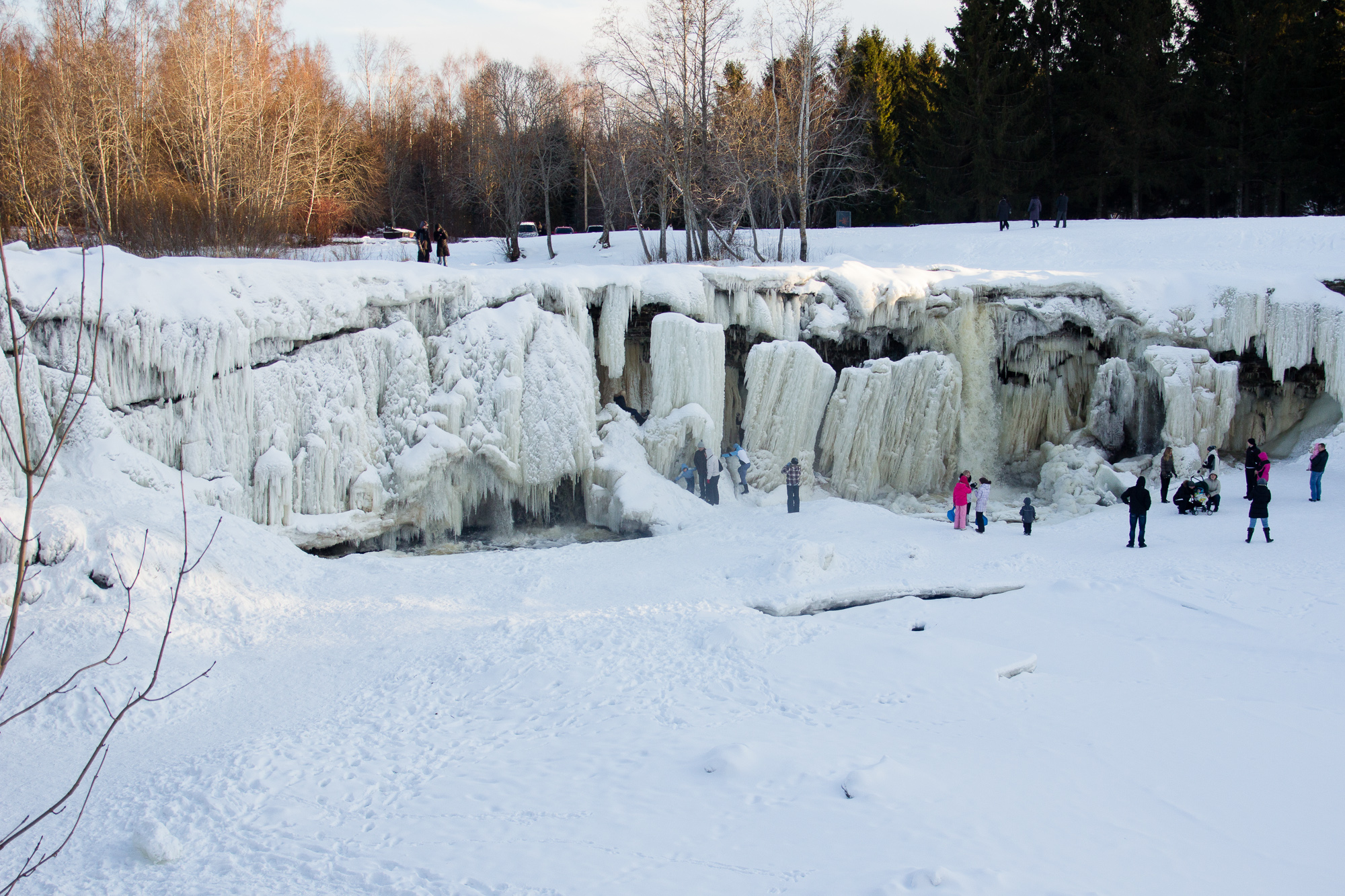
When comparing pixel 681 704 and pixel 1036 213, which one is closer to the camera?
pixel 681 704

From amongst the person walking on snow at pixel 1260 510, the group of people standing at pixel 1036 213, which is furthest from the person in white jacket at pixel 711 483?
the group of people standing at pixel 1036 213

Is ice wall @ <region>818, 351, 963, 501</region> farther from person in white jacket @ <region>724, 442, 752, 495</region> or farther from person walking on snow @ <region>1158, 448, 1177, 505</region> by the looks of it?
person walking on snow @ <region>1158, 448, 1177, 505</region>

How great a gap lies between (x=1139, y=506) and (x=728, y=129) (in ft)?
47.3

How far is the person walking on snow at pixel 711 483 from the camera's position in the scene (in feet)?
48.3

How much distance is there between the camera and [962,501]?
528 inches

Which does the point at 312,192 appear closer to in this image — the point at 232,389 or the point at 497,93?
the point at 497,93

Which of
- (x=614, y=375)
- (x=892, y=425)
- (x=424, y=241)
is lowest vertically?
(x=892, y=425)

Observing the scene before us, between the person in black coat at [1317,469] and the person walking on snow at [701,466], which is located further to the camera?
the person walking on snow at [701,466]

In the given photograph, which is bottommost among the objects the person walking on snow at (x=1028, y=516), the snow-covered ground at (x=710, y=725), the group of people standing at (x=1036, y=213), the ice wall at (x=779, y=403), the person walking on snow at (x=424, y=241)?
the snow-covered ground at (x=710, y=725)

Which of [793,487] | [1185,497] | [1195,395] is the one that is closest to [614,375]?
[793,487]

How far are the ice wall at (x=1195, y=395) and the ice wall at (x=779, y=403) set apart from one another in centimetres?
577

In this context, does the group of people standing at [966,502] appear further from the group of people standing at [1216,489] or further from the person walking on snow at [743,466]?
the person walking on snow at [743,466]

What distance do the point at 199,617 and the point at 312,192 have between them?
1812 centimetres

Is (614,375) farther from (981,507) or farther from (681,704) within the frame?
(681,704)
